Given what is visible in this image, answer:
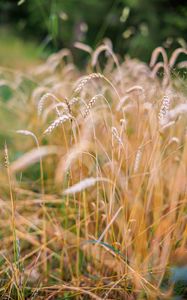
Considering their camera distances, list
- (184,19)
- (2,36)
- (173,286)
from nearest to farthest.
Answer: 1. (173,286)
2. (184,19)
3. (2,36)

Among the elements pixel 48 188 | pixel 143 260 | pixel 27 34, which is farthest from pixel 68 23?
pixel 143 260

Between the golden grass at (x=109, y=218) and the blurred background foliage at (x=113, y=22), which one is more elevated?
the blurred background foliage at (x=113, y=22)

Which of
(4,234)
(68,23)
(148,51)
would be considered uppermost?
(68,23)

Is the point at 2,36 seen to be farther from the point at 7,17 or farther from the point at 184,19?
the point at 184,19

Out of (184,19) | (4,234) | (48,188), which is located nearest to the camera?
(4,234)

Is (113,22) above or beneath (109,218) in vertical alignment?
above

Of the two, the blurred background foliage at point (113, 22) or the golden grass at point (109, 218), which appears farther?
the blurred background foliage at point (113, 22)

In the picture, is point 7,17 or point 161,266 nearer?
point 161,266

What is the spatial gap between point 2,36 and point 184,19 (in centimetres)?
577

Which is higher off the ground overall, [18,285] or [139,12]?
[139,12]

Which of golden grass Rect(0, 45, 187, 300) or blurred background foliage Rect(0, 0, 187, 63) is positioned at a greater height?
blurred background foliage Rect(0, 0, 187, 63)

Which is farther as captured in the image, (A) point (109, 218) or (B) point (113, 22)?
(B) point (113, 22)

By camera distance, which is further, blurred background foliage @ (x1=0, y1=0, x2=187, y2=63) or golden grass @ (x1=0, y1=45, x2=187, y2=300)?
blurred background foliage @ (x1=0, y1=0, x2=187, y2=63)

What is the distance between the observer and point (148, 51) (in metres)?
6.47
